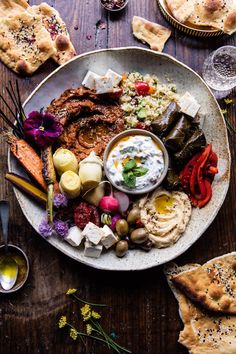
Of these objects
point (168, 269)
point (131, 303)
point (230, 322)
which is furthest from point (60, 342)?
point (230, 322)

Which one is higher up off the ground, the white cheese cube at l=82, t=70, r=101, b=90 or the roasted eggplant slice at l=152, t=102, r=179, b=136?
the white cheese cube at l=82, t=70, r=101, b=90

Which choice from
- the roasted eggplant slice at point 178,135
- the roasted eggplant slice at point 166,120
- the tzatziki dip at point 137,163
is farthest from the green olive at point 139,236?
the roasted eggplant slice at point 166,120

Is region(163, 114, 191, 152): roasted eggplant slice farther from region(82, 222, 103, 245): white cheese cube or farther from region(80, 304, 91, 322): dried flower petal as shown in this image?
region(80, 304, 91, 322): dried flower petal

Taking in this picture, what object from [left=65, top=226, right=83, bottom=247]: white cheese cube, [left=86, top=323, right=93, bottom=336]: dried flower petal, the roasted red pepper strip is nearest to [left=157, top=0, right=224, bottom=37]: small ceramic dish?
the roasted red pepper strip

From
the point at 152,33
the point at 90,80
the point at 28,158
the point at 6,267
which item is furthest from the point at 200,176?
the point at 6,267

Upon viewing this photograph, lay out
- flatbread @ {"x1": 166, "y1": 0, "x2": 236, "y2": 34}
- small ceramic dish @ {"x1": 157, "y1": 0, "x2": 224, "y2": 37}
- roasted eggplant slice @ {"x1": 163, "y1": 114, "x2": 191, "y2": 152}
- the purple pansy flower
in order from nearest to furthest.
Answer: the purple pansy flower → roasted eggplant slice @ {"x1": 163, "y1": 114, "x2": 191, "y2": 152} → flatbread @ {"x1": 166, "y1": 0, "x2": 236, "y2": 34} → small ceramic dish @ {"x1": 157, "y1": 0, "x2": 224, "y2": 37}

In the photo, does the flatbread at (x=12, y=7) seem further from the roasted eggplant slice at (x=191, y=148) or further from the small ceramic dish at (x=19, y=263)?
the small ceramic dish at (x=19, y=263)
